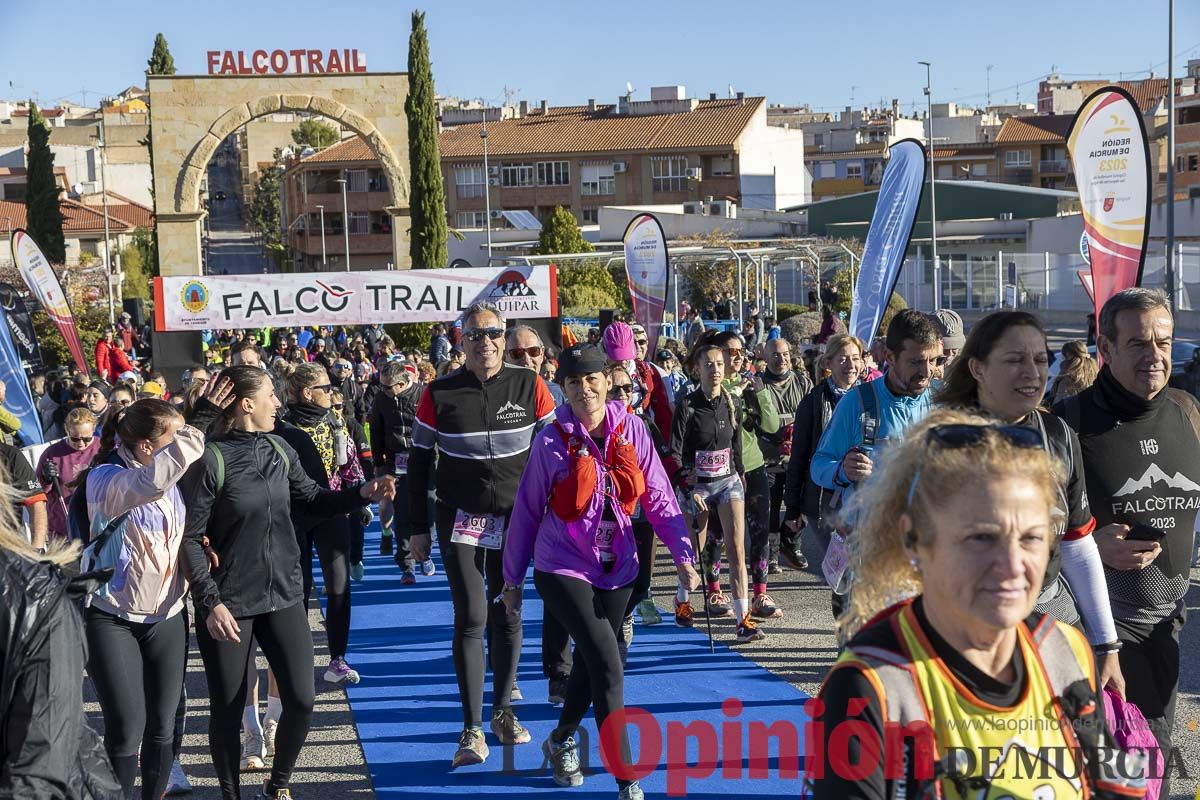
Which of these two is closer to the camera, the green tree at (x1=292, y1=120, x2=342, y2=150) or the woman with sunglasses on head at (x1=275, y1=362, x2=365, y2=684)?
the woman with sunglasses on head at (x1=275, y1=362, x2=365, y2=684)

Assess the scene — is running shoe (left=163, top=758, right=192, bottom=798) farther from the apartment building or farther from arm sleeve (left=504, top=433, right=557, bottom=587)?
the apartment building

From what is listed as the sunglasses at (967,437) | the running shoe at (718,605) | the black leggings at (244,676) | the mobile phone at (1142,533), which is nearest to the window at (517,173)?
the running shoe at (718,605)

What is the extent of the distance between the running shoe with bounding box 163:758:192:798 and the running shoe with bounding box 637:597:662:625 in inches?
Answer: 142

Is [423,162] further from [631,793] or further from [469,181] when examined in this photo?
[631,793]

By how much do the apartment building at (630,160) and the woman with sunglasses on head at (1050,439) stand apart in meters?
73.8

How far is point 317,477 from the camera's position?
20.9 ft

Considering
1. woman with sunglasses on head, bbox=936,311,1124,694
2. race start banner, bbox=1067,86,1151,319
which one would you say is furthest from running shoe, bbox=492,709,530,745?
race start banner, bbox=1067,86,1151,319

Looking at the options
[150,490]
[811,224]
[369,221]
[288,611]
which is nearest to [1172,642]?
[288,611]

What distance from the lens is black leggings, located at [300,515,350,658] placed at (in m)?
7.31

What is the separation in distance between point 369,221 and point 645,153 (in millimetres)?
18921

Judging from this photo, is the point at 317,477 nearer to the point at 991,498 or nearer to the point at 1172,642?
the point at 1172,642

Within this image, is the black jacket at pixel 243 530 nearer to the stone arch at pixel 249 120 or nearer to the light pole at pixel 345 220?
the stone arch at pixel 249 120

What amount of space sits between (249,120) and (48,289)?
25.6m

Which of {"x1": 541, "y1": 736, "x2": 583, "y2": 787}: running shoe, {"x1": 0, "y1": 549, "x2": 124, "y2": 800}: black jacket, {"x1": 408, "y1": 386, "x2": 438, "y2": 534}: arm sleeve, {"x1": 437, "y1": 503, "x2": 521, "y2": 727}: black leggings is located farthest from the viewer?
{"x1": 408, "y1": 386, "x2": 438, "y2": 534}: arm sleeve
